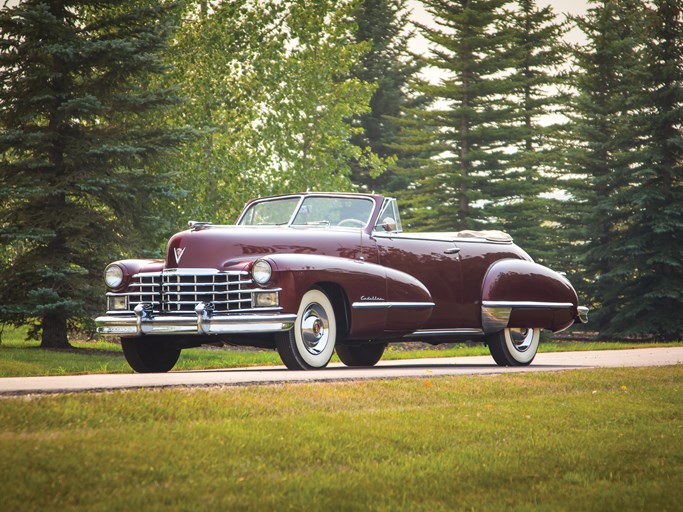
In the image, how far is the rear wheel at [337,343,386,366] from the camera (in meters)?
14.6

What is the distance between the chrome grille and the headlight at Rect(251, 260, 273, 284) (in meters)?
0.09

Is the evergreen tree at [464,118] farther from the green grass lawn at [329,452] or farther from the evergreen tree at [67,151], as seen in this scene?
the green grass lawn at [329,452]

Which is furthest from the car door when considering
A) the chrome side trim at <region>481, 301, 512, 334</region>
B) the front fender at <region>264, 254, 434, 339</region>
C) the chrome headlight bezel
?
the chrome headlight bezel

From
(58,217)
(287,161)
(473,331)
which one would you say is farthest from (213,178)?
(473,331)

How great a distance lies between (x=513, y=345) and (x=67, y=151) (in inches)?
383

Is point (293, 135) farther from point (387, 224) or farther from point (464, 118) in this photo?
point (387, 224)

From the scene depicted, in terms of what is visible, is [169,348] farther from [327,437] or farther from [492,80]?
[492,80]

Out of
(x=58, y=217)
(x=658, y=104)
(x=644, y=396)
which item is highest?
(x=658, y=104)

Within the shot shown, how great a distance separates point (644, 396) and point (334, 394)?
339 cm

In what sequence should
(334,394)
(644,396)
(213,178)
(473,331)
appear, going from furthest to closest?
(213,178)
(473,331)
(644,396)
(334,394)

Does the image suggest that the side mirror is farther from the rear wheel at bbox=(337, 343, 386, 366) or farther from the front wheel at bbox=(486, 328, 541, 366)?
the rear wheel at bbox=(337, 343, 386, 366)

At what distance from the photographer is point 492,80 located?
35.8 m

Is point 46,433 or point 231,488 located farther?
point 46,433

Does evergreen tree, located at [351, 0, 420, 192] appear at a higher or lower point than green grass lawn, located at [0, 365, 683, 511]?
higher
